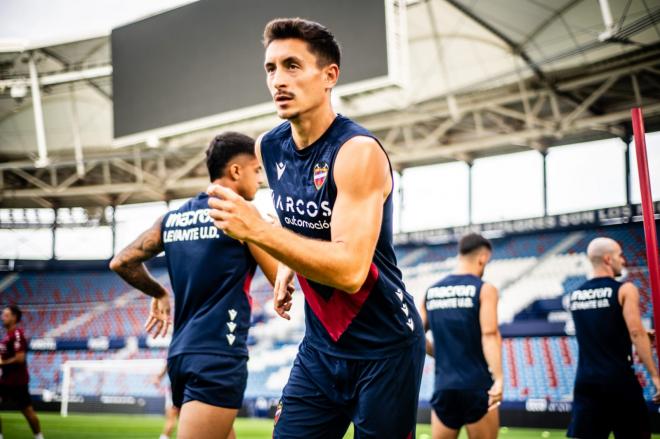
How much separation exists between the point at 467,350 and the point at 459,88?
1477 centimetres

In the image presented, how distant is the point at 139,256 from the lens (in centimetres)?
454

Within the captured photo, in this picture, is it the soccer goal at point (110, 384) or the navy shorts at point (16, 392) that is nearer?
the navy shorts at point (16, 392)

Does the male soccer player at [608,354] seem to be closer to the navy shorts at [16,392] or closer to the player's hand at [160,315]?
the player's hand at [160,315]

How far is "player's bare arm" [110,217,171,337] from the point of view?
4.49m

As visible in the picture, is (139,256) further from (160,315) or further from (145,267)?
(160,315)

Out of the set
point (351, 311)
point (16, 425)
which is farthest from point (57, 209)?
point (351, 311)

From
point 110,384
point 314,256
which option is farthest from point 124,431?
point 314,256

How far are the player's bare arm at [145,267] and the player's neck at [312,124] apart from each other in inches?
69.2

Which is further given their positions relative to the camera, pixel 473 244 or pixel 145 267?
pixel 473 244

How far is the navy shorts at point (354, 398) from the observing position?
2941mm

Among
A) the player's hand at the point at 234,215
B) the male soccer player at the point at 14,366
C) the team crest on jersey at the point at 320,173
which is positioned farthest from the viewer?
the male soccer player at the point at 14,366

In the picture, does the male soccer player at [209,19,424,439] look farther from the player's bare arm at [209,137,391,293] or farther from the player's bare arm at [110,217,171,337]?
the player's bare arm at [110,217,171,337]

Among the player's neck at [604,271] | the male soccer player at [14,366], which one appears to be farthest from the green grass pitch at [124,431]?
the player's neck at [604,271]

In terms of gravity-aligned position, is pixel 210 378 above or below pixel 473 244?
below
